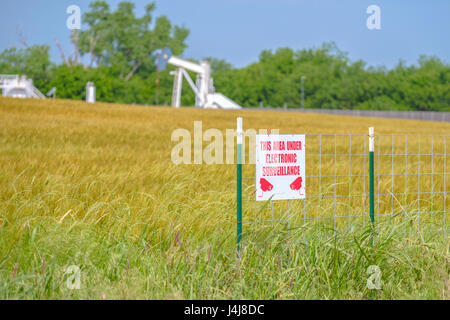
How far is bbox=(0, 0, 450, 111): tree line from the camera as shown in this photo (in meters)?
62.9

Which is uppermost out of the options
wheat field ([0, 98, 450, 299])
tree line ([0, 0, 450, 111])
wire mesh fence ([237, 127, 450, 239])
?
tree line ([0, 0, 450, 111])

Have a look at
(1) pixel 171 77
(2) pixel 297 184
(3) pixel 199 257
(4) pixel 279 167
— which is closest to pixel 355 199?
(2) pixel 297 184

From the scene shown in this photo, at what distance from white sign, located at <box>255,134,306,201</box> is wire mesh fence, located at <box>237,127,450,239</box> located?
12 centimetres

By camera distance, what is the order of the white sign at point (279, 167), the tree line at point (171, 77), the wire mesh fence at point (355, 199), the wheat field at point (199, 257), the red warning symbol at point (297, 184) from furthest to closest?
1. the tree line at point (171, 77)
2. the wire mesh fence at point (355, 199)
3. the red warning symbol at point (297, 184)
4. the white sign at point (279, 167)
5. the wheat field at point (199, 257)

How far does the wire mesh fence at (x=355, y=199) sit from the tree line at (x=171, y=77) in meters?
52.9

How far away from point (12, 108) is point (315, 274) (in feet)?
60.3

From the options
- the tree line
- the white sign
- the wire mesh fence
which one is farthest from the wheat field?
the tree line

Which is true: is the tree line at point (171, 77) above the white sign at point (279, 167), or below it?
above

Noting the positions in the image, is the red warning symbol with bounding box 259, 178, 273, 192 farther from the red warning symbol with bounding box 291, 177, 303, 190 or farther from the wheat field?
the wheat field

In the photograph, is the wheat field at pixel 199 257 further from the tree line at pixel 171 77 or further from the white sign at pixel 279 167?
the tree line at pixel 171 77

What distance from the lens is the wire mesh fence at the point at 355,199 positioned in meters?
4.93

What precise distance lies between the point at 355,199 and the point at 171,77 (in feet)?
232

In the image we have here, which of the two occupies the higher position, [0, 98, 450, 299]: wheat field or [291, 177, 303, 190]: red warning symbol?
[291, 177, 303, 190]: red warning symbol

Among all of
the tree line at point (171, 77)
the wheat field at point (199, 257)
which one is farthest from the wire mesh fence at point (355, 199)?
the tree line at point (171, 77)
